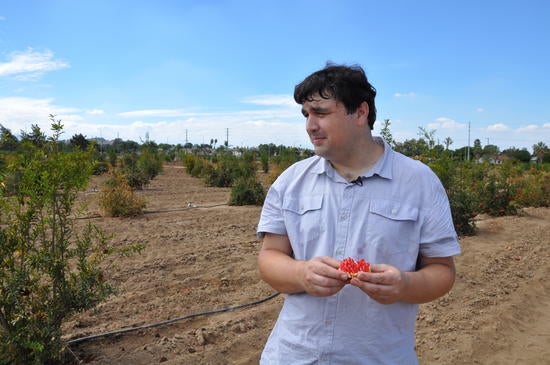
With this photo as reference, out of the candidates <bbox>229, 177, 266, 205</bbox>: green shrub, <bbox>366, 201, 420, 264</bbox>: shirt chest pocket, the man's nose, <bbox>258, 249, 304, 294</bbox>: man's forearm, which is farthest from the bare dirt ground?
<bbox>229, 177, 266, 205</bbox>: green shrub

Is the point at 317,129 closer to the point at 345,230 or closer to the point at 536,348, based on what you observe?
the point at 345,230

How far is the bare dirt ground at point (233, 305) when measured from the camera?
369 cm

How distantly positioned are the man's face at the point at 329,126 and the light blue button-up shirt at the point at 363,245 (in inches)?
4.8

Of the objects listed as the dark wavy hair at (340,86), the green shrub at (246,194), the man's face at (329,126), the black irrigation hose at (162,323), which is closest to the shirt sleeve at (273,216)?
the man's face at (329,126)

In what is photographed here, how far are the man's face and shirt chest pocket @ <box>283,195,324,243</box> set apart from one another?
174 mm

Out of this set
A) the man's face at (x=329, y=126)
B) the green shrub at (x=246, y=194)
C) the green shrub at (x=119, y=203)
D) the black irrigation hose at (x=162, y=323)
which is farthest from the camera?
the green shrub at (x=246, y=194)

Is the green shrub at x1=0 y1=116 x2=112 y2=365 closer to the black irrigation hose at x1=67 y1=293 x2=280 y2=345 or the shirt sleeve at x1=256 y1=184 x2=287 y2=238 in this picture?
the black irrigation hose at x1=67 y1=293 x2=280 y2=345

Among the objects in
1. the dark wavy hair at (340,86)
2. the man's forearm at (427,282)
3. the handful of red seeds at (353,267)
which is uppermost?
the dark wavy hair at (340,86)

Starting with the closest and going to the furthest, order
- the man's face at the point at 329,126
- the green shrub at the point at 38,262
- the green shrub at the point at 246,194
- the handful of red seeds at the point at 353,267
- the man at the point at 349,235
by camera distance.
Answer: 1. the handful of red seeds at the point at 353,267
2. the man at the point at 349,235
3. the man's face at the point at 329,126
4. the green shrub at the point at 38,262
5. the green shrub at the point at 246,194

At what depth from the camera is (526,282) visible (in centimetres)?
567

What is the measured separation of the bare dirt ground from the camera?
12.1 ft

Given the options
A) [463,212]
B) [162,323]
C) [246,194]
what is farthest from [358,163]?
[246,194]

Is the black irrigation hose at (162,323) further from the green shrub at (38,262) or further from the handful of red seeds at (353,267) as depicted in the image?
the handful of red seeds at (353,267)

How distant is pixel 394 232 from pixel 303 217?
0.31 metres
